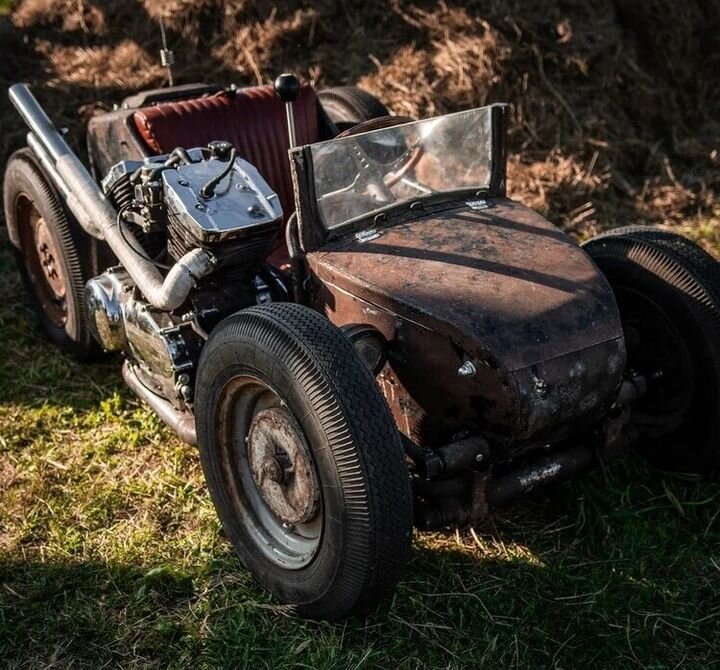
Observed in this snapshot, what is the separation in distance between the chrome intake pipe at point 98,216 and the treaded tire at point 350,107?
1.32m

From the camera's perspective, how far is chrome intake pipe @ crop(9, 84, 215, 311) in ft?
11.0

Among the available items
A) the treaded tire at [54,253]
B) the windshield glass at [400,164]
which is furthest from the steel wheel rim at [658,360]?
the treaded tire at [54,253]

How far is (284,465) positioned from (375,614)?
22.5 inches

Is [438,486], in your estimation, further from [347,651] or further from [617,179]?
[617,179]

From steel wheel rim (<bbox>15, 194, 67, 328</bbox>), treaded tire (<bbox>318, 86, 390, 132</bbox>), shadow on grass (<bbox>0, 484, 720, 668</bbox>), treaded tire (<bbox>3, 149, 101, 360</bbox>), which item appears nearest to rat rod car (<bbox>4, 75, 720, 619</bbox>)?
shadow on grass (<bbox>0, 484, 720, 668</bbox>)

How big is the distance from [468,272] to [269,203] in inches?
31.3

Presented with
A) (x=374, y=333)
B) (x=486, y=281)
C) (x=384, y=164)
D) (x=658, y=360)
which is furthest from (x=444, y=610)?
(x=384, y=164)

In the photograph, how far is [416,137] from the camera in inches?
137

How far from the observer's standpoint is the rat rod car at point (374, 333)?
106 inches

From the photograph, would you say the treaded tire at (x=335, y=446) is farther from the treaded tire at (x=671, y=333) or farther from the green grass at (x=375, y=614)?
the treaded tire at (x=671, y=333)

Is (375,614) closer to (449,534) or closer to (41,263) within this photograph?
(449,534)

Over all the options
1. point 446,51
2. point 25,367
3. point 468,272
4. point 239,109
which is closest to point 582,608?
point 468,272

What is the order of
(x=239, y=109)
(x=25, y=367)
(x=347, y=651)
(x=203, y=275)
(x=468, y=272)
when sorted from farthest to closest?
1. (x=25, y=367)
2. (x=239, y=109)
3. (x=203, y=275)
4. (x=468, y=272)
5. (x=347, y=651)

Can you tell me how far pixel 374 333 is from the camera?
3.03 m
